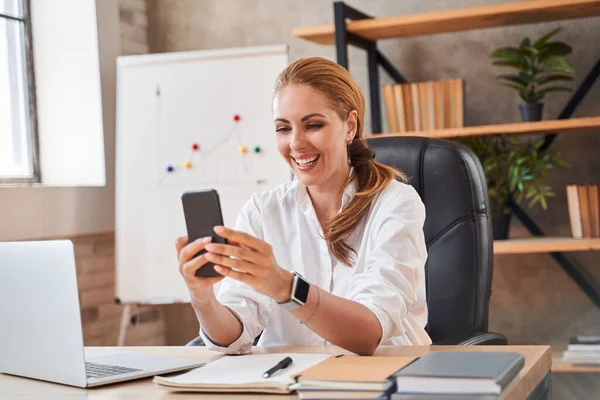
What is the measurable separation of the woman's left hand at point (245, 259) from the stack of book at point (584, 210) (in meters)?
2.07

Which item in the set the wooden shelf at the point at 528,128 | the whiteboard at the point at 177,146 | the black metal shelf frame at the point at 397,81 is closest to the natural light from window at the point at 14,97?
the whiteboard at the point at 177,146

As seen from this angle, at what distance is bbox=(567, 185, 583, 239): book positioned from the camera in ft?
10.3

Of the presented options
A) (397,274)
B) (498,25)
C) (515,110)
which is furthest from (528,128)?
(397,274)

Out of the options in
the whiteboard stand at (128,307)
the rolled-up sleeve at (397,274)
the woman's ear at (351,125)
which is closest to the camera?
the rolled-up sleeve at (397,274)

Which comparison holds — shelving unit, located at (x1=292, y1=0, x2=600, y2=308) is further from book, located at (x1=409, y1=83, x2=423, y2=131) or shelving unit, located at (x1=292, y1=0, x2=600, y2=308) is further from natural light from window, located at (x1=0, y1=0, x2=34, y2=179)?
natural light from window, located at (x1=0, y1=0, x2=34, y2=179)

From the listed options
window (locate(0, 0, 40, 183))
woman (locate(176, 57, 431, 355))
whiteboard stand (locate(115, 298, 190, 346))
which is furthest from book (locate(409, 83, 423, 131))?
window (locate(0, 0, 40, 183))

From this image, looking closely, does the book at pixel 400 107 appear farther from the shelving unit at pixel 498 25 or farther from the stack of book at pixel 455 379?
the stack of book at pixel 455 379

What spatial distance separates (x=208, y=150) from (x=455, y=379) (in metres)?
2.48

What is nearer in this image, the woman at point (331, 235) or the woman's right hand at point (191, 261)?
the woman's right hand at point (191, 261)

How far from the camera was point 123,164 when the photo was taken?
11.7ft

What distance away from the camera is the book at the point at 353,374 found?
1122 mm

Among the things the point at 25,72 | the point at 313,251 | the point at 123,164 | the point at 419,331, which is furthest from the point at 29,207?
the point at 419,331

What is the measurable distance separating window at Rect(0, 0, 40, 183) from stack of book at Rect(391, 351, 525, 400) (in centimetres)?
274

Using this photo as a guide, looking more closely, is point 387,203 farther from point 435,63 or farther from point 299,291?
point 435,63
